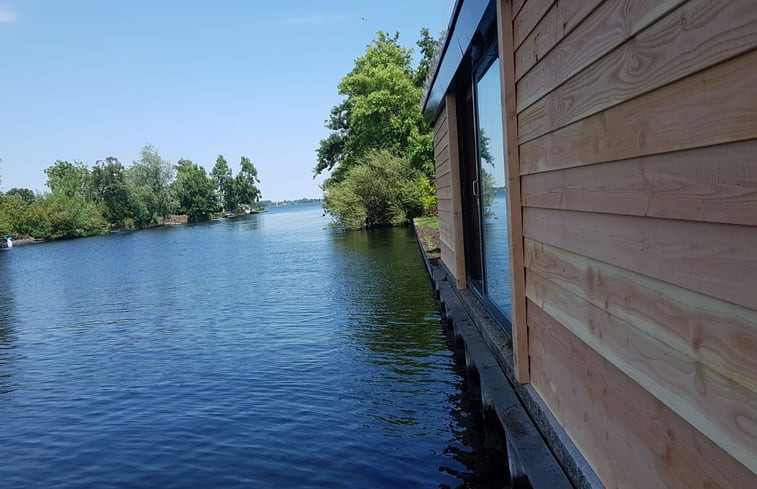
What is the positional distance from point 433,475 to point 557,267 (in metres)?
2.08

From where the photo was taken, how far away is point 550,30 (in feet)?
7.57

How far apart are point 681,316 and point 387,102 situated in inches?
1370

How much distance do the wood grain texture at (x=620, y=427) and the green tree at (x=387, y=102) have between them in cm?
2929

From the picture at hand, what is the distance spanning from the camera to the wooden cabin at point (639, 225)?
1123mm

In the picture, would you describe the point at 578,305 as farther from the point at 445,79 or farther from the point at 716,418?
the point at 445,79

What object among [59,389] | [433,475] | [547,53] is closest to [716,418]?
[547,53]

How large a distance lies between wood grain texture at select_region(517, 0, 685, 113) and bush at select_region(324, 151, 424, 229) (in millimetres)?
27875

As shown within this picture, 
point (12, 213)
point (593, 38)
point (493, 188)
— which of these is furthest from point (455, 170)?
point (12, 213)

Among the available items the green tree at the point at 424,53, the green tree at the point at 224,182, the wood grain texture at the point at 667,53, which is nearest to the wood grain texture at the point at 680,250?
the wood grain texture at the point at 667,53

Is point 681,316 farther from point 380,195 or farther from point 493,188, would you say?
point 380,195

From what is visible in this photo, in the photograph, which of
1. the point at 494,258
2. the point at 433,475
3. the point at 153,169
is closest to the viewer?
the point at 433,475

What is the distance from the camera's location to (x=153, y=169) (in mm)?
76125

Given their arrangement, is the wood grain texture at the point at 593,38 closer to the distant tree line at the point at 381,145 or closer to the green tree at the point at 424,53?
the distant tree line at the point at 381,145

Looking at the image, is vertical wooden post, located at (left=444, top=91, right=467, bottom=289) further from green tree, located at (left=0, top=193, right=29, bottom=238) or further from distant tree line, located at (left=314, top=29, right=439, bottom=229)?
green tree, located at (left=0, top=193, right=29, bottom=238)
